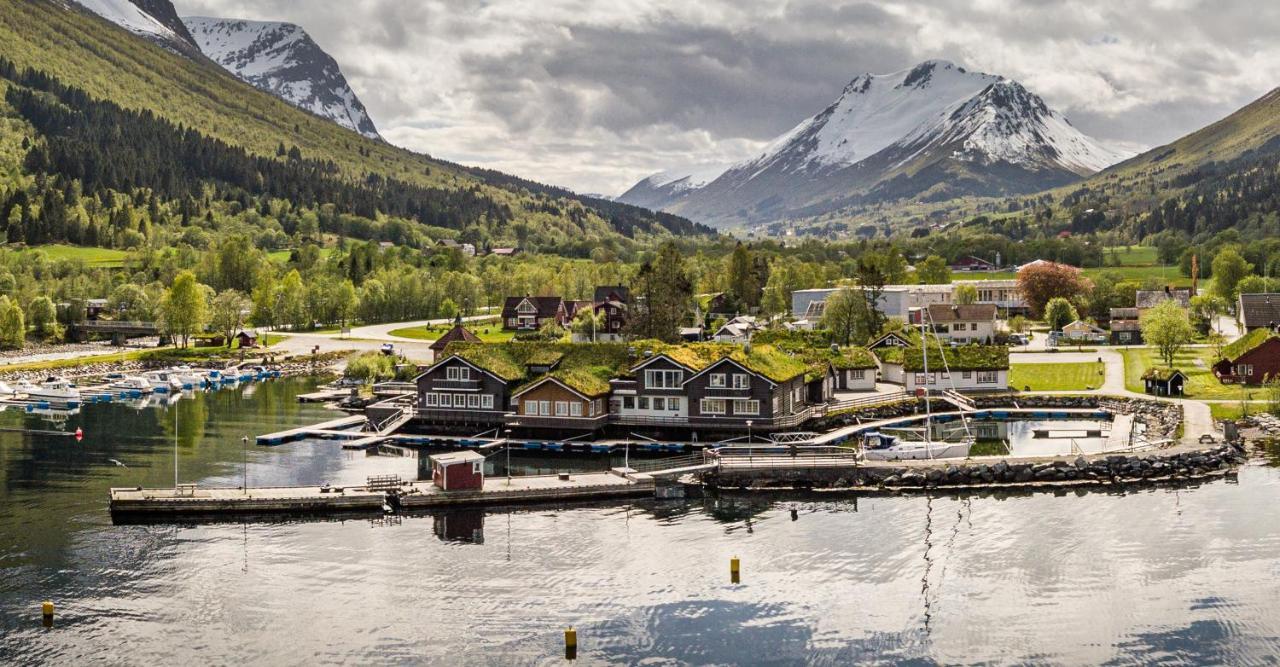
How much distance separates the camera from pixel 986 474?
59.6 meters

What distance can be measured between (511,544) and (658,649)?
1352 centimetres

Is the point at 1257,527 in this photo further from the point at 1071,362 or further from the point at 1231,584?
the point at 1071,362

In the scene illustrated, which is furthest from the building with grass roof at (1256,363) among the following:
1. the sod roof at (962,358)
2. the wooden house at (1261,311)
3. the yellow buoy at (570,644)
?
the yellow buoy at (570,644)

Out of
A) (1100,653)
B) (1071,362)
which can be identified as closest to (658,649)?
(1100,653)

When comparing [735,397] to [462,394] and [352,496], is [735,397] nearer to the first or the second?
[462,394]

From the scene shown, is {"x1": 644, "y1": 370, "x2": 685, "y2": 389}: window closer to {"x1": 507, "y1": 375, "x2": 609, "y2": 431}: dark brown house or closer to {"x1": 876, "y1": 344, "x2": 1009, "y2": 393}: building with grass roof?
{"x1": 507, "y1": 375, "x2": 609, "y2": 431}: dark brown house

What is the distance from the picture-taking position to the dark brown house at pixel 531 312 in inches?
6142

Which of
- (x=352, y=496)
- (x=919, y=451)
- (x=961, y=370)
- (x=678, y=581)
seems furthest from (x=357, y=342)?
(x=678, y=581)

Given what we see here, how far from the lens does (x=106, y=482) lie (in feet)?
204

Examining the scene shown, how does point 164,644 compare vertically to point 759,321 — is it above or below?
below

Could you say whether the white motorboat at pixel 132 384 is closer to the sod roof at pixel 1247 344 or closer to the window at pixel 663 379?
the window at pixel 663 379

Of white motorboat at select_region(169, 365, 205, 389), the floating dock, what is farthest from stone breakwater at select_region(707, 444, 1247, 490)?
white motorboat at select_region(169, 365, 205, 389)

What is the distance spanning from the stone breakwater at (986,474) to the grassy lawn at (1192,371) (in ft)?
83.9

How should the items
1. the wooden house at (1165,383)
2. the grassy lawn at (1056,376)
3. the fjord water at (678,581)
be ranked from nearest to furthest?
the fjord water at (678,581) → the wooden house at (1165,383) → the grassy lawn at (1056,376)
